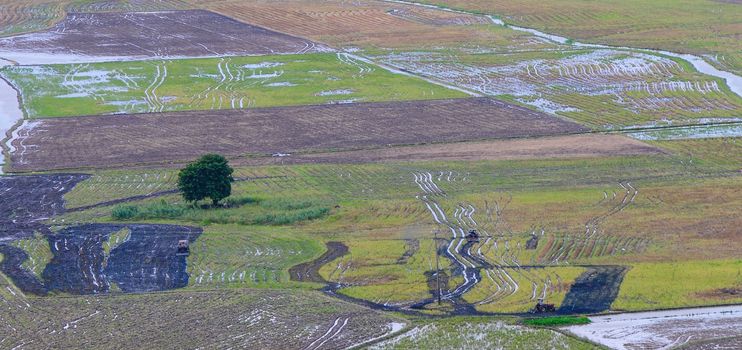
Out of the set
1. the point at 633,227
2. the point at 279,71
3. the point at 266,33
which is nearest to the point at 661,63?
the point at 279,71

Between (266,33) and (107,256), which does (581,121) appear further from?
(266,33)

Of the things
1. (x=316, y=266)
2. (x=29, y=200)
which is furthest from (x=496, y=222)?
(x=29, y=200)

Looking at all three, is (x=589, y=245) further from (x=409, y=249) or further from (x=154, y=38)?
(x=154, y=38)

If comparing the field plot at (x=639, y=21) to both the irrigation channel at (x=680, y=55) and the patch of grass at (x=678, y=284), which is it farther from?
the patch of grass at (x=678, y=284)

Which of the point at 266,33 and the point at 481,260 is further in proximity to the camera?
the point at 266,33

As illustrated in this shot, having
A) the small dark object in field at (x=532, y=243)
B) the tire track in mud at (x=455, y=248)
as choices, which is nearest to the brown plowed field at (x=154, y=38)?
the tire track in mud at (x=455, y=248)

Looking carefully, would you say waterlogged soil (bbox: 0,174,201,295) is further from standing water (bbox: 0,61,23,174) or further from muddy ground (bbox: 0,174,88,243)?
standing water (bbox: 0,61,23,174)

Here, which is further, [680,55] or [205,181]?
[680,55]

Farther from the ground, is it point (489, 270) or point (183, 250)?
point (489, 270)
